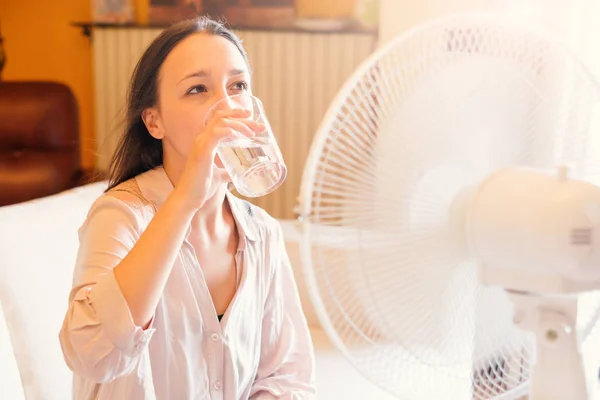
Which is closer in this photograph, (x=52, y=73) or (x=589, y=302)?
(x=589, y=302)

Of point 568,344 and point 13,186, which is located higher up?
point 568,344

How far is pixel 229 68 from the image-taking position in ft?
3.69

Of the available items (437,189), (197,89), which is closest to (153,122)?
(197,89)

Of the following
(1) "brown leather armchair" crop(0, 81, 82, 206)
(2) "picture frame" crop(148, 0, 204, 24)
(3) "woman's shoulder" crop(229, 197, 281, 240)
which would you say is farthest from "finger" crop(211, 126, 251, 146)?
(2) "picture frame" crop(148, 0, 204, 24)

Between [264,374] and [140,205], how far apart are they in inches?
13.6

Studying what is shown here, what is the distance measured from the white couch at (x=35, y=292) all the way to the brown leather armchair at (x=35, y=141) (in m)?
1.47

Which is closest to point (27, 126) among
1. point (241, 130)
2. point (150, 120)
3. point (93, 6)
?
point (93, 6)

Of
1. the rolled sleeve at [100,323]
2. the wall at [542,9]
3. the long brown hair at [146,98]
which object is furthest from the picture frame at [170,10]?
the rolled sleeve at [100,323]

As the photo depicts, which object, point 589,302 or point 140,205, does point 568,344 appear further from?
point 140,205

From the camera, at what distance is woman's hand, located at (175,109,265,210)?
2.93ft

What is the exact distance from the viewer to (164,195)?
1226 mm

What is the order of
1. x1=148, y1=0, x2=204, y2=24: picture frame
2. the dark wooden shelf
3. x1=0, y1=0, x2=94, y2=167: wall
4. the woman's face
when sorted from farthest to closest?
x1=0, y1=0, x2=94, y2=167: wall
x1=148, y1=0, x2=204, y2=24: picture frame
the dark wooden shelf
the woman's face

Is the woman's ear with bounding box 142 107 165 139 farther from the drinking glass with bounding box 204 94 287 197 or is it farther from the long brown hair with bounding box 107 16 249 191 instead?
the drinking glass with bounding box 204 94 287 197

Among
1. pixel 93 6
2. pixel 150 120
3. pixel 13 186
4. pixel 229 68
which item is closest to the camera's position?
pixel 229 68
